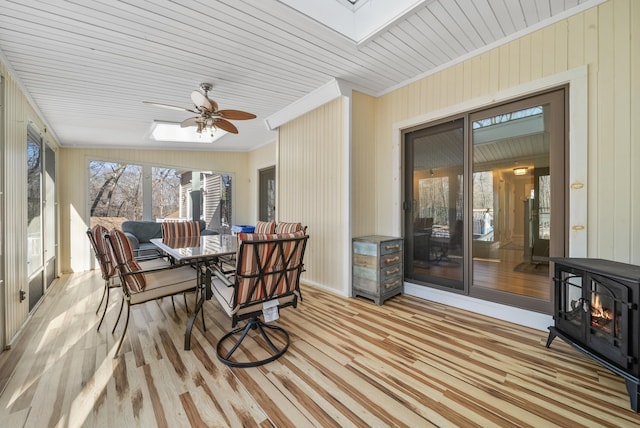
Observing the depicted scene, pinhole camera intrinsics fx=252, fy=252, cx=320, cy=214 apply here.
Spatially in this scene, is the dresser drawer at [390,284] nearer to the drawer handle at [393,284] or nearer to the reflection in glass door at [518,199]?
the drawer handle at [393,284]

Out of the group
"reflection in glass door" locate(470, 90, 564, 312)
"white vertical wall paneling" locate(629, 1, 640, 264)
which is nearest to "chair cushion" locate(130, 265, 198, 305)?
"reflection in glass door" locate(470, 90, 564, 312)

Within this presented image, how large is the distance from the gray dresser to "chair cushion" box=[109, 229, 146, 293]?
2.24m

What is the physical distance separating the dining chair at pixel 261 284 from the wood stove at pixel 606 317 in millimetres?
1961

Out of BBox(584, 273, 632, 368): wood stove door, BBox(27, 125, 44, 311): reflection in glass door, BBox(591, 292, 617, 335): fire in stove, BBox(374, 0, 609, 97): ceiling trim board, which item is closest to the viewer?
BBox(584, 273, 632, 368): wood stove door

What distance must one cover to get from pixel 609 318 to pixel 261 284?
2.30 m

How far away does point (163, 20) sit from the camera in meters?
2.02

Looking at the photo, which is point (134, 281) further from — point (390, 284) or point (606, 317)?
point (606, 317)

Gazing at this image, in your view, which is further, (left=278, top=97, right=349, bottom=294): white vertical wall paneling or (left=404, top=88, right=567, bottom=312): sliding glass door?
(left=278, top=97, right=349, bottom=294): white vertical wall paneling

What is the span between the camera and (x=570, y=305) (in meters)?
2.12

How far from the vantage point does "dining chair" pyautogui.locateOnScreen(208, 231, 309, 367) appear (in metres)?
1.68

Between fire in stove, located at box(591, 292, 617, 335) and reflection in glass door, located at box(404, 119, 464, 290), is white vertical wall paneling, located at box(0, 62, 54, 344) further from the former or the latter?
fire in stove, located at box(591, 292, 617, 335)

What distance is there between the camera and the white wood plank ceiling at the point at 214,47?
1952mm

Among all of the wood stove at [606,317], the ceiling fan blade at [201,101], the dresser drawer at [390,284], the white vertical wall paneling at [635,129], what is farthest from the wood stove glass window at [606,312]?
the ceiling fan blade at [201,101]

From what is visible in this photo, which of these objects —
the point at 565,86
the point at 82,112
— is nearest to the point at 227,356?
the point at 565,86
